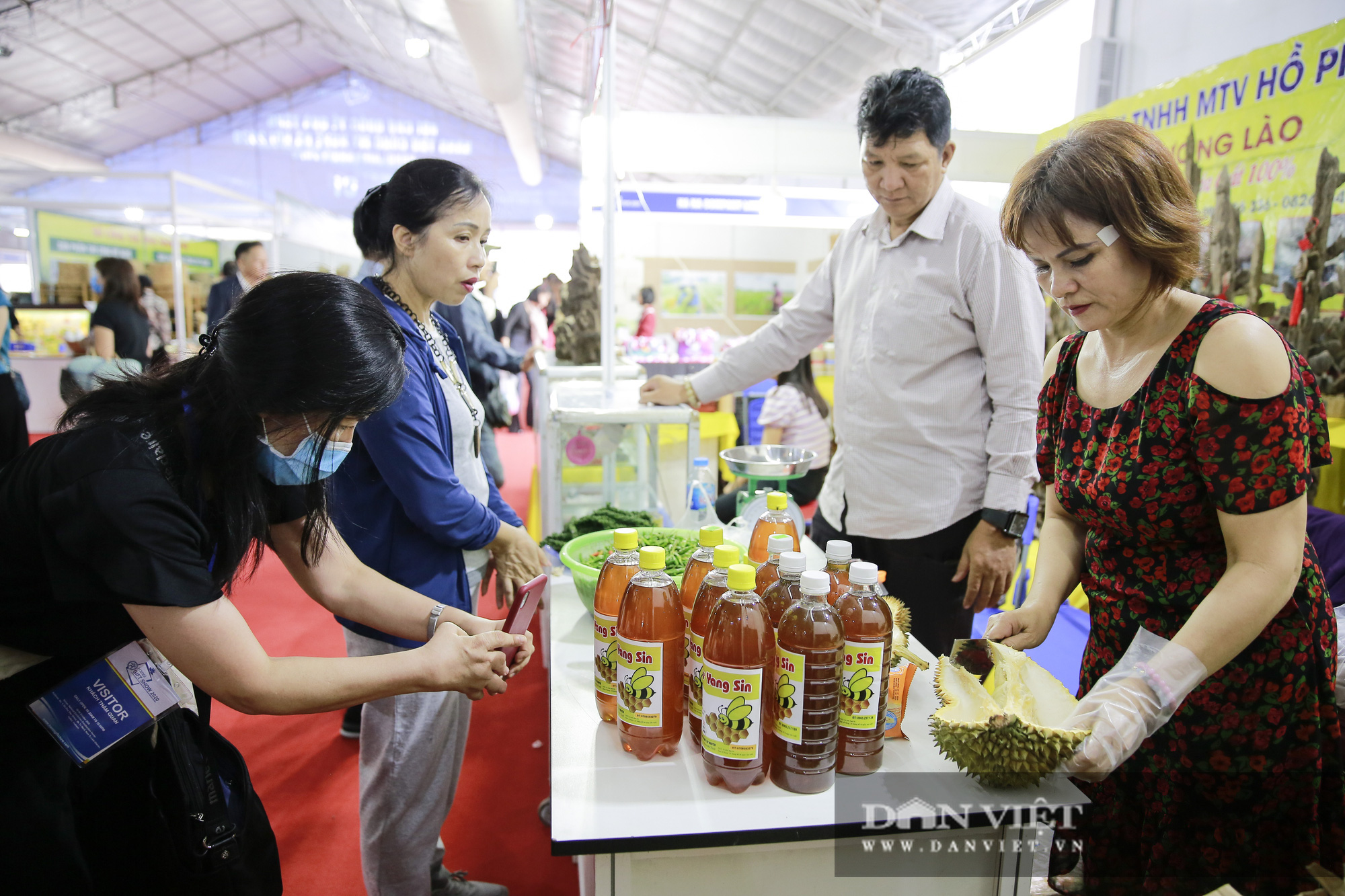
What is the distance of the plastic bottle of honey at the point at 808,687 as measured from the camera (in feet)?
3.35

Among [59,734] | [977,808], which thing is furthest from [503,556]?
[977,808]

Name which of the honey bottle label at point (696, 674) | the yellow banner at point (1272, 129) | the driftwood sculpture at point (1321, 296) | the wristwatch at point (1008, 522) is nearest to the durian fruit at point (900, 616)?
the honey bottle label at point (696, 674)

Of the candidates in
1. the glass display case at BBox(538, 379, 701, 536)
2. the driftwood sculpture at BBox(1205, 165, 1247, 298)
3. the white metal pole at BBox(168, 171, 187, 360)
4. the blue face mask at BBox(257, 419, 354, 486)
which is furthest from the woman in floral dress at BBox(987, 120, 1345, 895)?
the white metal pole at BBox(168, 171, 187, 360)

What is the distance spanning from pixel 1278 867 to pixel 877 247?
1.51m

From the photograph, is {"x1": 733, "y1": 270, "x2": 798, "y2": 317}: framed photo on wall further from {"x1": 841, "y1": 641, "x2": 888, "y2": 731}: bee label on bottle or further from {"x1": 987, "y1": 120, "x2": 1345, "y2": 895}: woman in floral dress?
{"x1": 841, "y1": 641, "x2": 888, "y2": 731}: bee label on bottle

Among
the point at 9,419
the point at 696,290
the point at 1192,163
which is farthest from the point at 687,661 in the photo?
the point at 696,290

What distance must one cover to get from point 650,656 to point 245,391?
68 cm

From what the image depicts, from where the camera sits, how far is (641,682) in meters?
1.13

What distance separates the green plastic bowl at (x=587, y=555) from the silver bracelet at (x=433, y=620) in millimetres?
296

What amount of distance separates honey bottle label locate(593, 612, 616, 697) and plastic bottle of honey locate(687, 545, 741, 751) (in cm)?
14

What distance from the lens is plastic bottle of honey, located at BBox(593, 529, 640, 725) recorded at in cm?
124

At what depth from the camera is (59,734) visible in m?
1.06

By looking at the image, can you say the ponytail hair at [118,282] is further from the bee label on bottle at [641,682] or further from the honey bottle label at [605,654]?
the bee label on bottle at [641,682]

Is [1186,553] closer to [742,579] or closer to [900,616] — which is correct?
[900,616]
